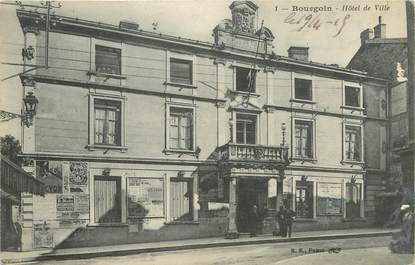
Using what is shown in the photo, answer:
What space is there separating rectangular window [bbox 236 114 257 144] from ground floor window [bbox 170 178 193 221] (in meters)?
2.44

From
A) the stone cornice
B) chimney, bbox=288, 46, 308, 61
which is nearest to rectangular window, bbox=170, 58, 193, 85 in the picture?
the stone cornice

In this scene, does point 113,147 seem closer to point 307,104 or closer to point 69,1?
point 69,1

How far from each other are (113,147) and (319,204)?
7.45m

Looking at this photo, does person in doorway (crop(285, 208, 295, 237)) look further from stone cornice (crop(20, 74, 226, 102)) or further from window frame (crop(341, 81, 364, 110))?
window frame (crop(341, 81, 364, 110))

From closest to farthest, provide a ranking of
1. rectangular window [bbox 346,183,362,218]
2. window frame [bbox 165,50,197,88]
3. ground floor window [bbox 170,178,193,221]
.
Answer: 1. ground floor window [bbox 170,178,193,221]
2. window frame [bbox 165,50,197,88]
3. rectangular window [bbox 346,183,362,218]

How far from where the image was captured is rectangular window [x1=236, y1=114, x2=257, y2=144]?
50.9ft

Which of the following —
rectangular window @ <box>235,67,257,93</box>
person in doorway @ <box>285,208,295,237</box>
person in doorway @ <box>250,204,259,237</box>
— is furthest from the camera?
rectangular window @ <box>235,67,257,93</box>

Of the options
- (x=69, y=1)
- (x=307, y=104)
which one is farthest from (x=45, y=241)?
(x=307, y=104)

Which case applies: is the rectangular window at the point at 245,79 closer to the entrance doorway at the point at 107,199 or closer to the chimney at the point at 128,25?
the chimney at the point at 128,25

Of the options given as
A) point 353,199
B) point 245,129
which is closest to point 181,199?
point 245,129

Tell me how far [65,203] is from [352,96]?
423 inches

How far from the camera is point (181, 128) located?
46.9 feet

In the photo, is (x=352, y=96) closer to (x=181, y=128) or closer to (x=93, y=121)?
(x=181, y=128)

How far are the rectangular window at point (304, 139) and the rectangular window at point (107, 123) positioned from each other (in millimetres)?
6404
